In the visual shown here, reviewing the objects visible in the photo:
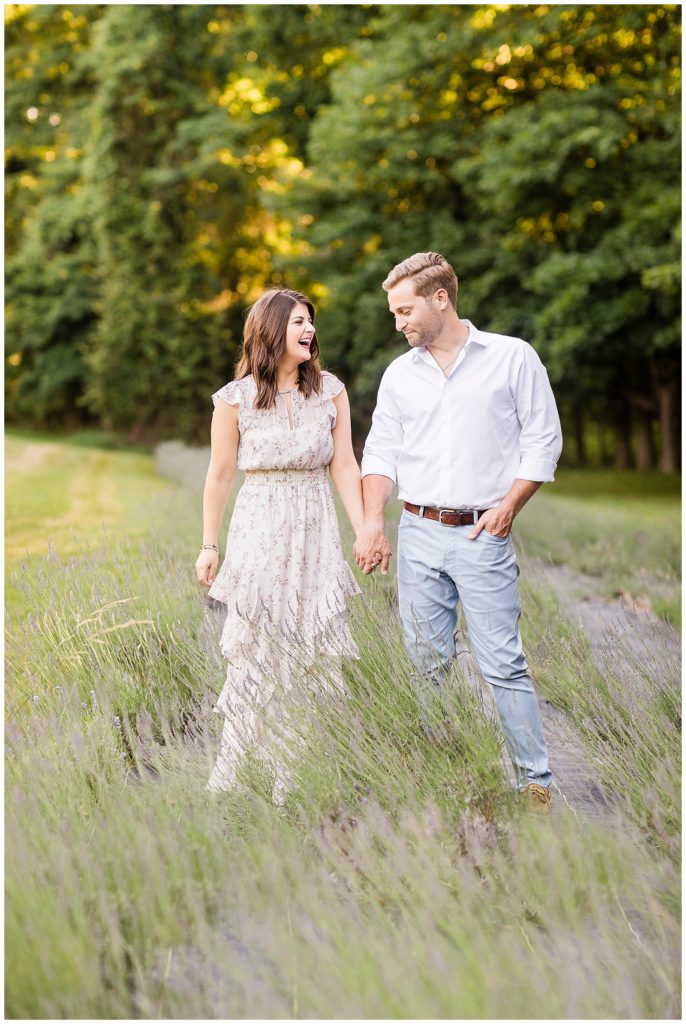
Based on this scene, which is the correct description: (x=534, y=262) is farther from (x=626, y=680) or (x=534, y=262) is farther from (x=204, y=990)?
(x=204, y=990)

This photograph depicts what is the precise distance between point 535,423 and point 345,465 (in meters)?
0.79

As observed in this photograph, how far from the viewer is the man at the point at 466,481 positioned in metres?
3.62

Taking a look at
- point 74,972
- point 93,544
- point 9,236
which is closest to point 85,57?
point 9,236

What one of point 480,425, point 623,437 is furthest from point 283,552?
point 623,437

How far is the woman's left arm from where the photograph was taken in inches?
156

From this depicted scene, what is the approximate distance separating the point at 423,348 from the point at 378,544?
2.54 feet

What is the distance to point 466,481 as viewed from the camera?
3.68 m

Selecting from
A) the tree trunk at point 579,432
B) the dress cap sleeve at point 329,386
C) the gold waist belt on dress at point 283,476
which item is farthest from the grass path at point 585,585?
the tree trunk at point 579,432

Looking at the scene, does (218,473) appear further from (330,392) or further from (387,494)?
(387,494)

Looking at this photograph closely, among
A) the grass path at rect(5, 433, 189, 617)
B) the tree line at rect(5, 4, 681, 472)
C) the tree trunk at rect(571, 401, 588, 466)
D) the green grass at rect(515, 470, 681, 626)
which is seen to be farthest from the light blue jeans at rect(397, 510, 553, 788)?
the tree trunk at rect(571, 401, 588, 466)

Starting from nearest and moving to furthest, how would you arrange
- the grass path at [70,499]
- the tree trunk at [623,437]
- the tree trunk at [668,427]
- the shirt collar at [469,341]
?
the shirt collar at [469,341] → the grass path at [70,499] → the tree trunk at [668,427] → the tree trunk at [623,437]

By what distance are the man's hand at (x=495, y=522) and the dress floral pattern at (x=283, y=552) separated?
1.92ft

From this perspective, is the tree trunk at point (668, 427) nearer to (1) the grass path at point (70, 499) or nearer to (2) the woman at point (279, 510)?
(1) the grass path at point (70, 499)

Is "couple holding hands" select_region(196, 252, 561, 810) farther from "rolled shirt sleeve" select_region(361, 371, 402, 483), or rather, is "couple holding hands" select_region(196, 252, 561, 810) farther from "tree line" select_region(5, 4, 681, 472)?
"tree line" select_region(5, 4, 681, 472)
